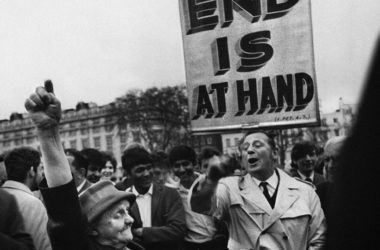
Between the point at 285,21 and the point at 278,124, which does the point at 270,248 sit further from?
the point at 285,21

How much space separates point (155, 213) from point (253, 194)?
1092mm

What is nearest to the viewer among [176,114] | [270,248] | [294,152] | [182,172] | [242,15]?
[270,248]

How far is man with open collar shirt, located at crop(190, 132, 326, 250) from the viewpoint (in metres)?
3.60

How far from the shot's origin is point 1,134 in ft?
405

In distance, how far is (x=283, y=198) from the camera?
12.1ft

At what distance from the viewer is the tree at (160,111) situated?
180 ft

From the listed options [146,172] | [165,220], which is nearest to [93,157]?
[146,172]

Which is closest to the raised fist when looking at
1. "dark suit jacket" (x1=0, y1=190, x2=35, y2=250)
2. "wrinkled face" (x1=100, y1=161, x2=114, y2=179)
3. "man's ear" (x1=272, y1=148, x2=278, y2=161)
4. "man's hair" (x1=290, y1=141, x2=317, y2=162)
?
"dark suit jacket" (x1=0, y1=190, x2=35, y2=250)

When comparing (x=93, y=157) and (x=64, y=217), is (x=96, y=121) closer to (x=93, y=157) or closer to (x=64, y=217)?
(x=93, y=157)

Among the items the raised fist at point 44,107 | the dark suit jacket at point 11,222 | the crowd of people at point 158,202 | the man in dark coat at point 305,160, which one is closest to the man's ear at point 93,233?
the crowd of people at point 158,202

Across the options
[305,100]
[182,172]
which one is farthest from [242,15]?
[182,172]

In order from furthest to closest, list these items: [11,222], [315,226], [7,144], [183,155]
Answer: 1. [7,144]
2. [183,155]
3. [315,226]
4. [11,222]

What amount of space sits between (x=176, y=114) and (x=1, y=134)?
3161 inches

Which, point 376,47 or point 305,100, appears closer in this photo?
point 376,47
